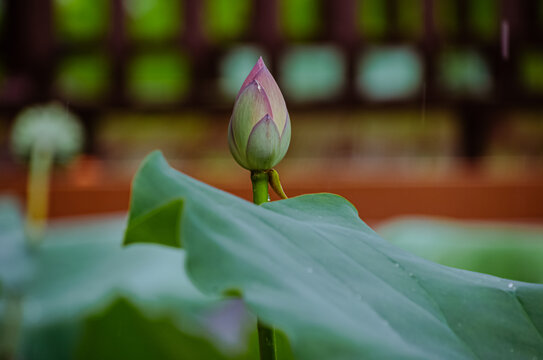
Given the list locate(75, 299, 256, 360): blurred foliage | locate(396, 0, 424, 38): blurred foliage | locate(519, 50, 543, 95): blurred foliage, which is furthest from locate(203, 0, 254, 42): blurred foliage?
locate(75, 299, 256, 360): blurred foliage

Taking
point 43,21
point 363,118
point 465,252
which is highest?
point 43,21

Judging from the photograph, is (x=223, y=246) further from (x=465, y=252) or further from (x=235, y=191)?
(x=235, y=191)

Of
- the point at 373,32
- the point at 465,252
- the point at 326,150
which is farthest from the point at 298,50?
the point at 465,252

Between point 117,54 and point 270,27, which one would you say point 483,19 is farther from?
point 117,54

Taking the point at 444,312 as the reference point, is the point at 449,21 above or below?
above

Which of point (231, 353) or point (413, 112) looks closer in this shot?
point (231, 353)

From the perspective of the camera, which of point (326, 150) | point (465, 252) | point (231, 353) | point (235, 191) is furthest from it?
point (326, 150)

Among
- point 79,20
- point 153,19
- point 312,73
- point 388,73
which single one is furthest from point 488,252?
point 79,20
